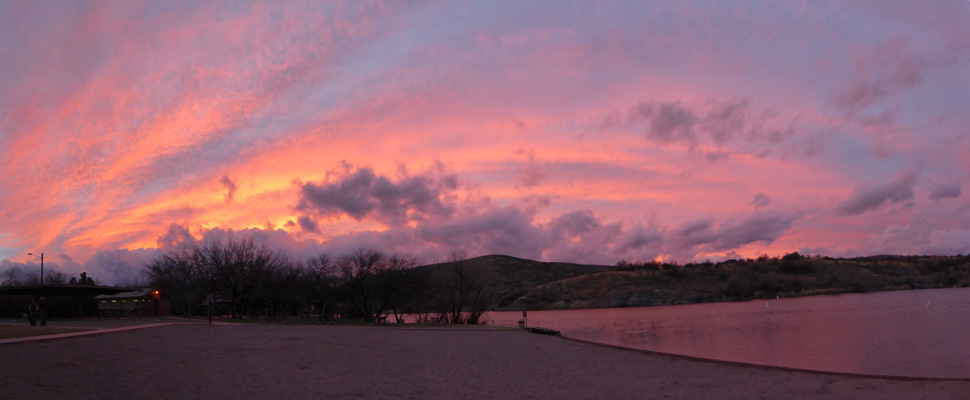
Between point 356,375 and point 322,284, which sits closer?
point 356,375

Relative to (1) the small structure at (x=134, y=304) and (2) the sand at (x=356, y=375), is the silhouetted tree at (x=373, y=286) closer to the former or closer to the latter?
(1) the small structure at (x=134, y=304)

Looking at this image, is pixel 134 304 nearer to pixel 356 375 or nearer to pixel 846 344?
pixel 356 375

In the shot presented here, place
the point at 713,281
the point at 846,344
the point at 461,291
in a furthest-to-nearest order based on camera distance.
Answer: the point at 713,281 → the point at 461,291 → the point at 846,344

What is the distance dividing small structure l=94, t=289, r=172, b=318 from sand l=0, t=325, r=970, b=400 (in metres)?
28.8

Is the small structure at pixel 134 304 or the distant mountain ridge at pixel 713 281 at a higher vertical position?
the small structure at pixel 134 304

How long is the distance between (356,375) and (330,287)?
147 ft

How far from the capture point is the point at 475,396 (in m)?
16.8

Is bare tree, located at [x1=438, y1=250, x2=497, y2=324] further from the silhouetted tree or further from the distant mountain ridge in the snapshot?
the distant mountain ridge

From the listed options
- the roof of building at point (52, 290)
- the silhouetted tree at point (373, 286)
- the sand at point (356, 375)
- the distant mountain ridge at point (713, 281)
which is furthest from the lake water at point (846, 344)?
the distant mountain ridge at point (713, 281)

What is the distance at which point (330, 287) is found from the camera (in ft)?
206

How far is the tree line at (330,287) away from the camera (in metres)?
59.3

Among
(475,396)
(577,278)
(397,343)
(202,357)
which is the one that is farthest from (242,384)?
(577,278)

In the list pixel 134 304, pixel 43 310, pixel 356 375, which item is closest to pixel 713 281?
pixel 134 304

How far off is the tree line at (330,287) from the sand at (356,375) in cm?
3247
